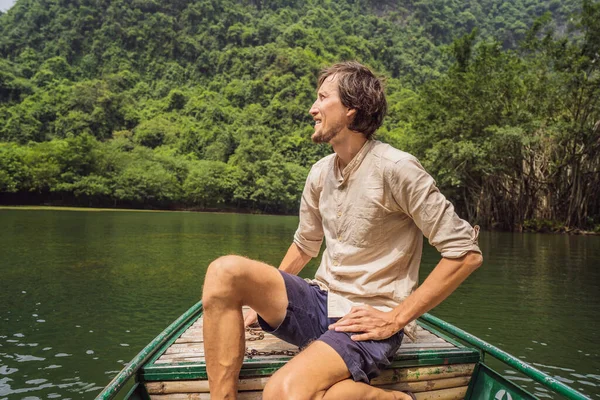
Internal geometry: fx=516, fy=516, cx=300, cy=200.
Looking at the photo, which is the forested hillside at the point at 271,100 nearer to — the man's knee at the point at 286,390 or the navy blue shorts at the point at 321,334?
the navy blue shorts at the point at 321,334

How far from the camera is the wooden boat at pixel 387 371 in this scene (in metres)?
2.19

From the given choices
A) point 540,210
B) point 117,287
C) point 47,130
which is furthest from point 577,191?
point 47,130

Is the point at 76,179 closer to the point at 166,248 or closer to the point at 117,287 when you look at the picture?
the point at 166,248

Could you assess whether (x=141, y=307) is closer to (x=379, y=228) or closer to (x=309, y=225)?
(x=309, y=225)

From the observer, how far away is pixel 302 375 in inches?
73.2

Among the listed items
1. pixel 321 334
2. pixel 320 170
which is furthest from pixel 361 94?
pixel 321 334

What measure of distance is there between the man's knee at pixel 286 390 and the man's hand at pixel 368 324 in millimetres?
324

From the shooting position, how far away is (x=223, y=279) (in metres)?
2.04

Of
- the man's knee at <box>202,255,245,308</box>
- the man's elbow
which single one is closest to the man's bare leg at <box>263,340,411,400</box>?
the man's knee at <box>202,255,245,308</box>

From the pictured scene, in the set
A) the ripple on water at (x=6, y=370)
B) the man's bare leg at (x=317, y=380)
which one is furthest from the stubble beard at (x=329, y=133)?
the ripple on water at (x=6, y=370)

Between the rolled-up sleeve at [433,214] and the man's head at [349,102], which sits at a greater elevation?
the man's head at [349,102]

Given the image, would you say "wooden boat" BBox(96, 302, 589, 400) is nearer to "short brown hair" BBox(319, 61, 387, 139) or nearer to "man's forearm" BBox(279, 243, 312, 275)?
"man's forearm" BBox(279, 243, 312, 275)

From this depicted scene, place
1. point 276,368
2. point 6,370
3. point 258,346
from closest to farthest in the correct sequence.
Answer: point 276,368
point 258,346
point 6,370

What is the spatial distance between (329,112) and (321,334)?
100 cm
